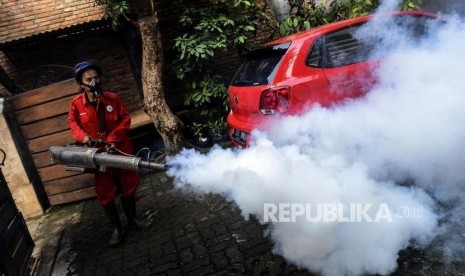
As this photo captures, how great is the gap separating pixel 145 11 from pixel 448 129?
5903mm

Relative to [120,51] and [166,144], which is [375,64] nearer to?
[166,144]

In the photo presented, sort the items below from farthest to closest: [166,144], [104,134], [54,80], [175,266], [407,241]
Result: [54,80]
[166,144]
[104,134]
[175,266]
[407,241]

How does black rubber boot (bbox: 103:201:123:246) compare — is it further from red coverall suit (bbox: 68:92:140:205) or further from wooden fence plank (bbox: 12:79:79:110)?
wooden fence plank (bbox: 12:79:79:110)

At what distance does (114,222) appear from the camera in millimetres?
4668

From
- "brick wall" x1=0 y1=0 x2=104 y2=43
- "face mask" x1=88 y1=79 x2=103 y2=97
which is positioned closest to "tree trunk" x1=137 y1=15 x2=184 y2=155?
"brick wall" x1=0 y1=0 x2=104 y2=43

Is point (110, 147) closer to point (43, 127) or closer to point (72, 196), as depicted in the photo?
point (43, 127)

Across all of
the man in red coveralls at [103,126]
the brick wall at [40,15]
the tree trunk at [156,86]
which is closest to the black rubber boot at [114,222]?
the man in red coveralls at [103,126]

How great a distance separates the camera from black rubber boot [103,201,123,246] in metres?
4.59

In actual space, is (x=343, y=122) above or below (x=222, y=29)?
below

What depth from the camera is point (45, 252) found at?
4.90 m

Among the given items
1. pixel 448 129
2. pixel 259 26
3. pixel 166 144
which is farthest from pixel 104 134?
pixel 259 26

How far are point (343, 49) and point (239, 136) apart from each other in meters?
1.76

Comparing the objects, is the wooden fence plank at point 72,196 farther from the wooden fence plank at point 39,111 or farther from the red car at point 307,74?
the red car at point 307,74

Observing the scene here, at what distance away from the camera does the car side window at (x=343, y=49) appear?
4.50m
